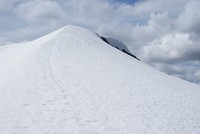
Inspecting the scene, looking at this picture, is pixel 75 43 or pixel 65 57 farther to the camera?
pixel 75 43

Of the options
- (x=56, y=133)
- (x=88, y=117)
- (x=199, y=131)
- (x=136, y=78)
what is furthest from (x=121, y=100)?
(x=136, y=78)

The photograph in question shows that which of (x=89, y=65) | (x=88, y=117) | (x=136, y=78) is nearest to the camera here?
(x=88, y=117)

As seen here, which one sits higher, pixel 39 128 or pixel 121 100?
pixel 121 100

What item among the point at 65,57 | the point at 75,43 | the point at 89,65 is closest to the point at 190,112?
the point at 89,65

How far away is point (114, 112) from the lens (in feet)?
45.3

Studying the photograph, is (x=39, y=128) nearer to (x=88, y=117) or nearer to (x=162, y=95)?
(x=88, y=117)

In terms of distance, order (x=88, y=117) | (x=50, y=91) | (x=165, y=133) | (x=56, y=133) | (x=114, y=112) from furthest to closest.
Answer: (x=50, y=91)
(x=114, y=112)
(x=88, y=117)
(x=165, y=133)
(x=56, y=133)

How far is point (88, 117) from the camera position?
12516 mm

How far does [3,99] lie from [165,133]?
881cm

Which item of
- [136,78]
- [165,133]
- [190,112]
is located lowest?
[165,133]

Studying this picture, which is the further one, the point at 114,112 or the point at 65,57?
the point at 65,57

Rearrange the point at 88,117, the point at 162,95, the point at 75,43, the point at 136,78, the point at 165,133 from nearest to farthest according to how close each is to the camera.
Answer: the point at 165,133 < the point at 88,117 < the point at 162,95 < the point at 136,78 < the point at 75,43

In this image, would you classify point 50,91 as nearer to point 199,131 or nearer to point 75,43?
point 199,131

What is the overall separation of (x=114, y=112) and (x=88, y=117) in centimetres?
190
